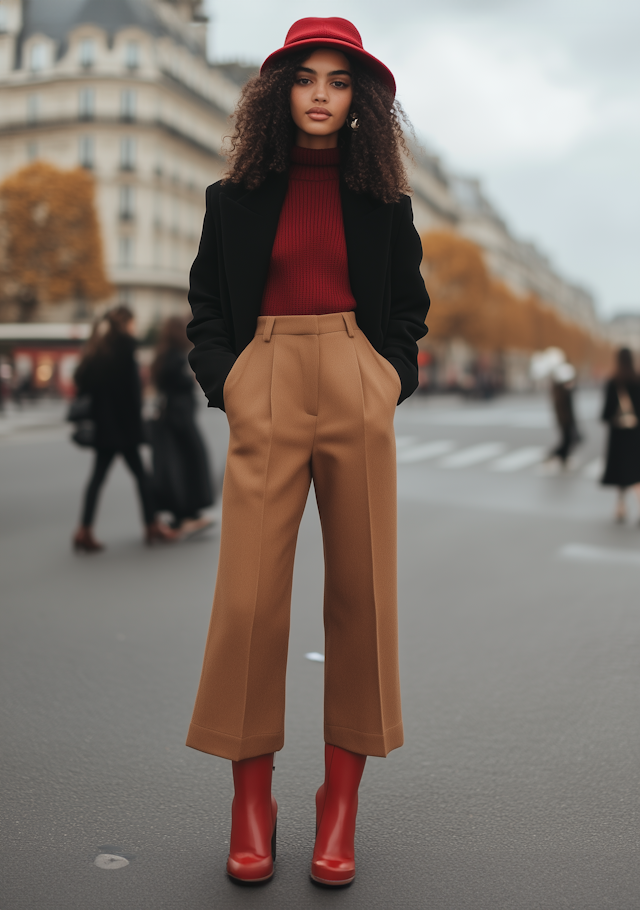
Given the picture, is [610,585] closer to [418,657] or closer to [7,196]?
[418,657]

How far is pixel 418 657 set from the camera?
454 centimetres

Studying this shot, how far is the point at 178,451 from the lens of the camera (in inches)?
313

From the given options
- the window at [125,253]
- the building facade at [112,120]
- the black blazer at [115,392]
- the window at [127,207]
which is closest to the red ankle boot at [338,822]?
the black blazer at [115,392]

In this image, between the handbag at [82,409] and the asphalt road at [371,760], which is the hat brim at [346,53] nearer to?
the asphalt road at [371,760]

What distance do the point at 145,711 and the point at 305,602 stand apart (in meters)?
2.02

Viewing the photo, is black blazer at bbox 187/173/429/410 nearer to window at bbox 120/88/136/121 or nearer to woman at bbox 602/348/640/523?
woman at bbox 602/348/640/523

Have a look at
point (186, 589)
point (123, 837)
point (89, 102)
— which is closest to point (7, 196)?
point (89, 102)

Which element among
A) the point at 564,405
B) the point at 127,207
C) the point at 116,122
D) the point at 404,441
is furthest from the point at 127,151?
the point at 564,405

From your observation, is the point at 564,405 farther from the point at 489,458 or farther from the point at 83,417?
the point at 83,417

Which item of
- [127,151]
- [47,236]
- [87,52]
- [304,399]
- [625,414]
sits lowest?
[625,414]

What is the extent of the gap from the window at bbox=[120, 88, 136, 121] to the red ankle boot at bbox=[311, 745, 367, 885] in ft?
203

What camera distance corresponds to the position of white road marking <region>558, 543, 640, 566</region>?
286 inches

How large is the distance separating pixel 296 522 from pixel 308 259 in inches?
25.0

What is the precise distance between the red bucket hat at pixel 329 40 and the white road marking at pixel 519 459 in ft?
42.1
